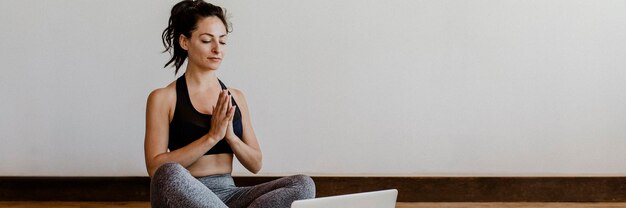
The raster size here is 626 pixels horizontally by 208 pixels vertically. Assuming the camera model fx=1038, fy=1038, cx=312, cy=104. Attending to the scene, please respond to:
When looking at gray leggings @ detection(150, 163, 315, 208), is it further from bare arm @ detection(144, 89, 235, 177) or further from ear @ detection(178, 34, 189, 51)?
ear @ detection(178, 34, 189, 51)

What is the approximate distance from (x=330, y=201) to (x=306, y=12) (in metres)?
2.42

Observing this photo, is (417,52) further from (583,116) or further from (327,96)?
(583,116)

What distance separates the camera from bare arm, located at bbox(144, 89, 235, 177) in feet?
8.79

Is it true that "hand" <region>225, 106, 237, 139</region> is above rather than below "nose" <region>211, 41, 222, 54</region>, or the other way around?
below

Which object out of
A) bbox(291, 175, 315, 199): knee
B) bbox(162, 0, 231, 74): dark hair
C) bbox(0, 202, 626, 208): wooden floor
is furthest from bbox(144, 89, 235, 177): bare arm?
bbox(0, 202, 626, 208): wooden floor

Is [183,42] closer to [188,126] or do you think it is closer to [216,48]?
[216,48]

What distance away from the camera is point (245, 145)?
284 centimetres

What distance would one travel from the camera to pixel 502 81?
4.45 meters

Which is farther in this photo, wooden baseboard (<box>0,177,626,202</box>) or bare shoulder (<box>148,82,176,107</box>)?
wooden baseboard (<box>0,177,626,202</box>)

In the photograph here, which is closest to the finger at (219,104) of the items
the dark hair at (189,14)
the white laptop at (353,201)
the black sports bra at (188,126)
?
the black sports bra at (188,126)

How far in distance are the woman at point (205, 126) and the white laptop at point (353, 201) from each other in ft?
1.58

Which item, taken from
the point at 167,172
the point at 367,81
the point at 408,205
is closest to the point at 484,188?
the point at 408,205

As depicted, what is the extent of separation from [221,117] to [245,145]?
19cm

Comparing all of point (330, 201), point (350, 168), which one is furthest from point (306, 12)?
point (330, 201)
